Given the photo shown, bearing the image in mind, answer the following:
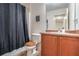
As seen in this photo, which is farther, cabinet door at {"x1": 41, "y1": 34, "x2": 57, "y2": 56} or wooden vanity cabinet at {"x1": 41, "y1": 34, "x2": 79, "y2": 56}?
cabinet door at {"x1": 41, "y1": 34, "x2": 57, "y2": 56}

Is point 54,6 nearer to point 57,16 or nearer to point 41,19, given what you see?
point 57,16

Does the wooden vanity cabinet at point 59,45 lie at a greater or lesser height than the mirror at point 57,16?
lesser

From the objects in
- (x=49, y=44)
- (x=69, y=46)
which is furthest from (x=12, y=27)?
(x=69, y=46)

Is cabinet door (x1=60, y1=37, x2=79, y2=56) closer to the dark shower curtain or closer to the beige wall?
the beige wall

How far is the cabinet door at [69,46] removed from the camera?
79.0 inches

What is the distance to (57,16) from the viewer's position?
2.12 metres

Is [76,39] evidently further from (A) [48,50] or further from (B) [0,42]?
Answer: (B) [0,42]

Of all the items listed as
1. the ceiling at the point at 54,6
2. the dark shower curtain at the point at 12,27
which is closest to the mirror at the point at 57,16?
the ceiling at the point at 54,6

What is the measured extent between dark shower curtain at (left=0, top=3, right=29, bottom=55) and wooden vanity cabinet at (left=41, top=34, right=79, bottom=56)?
29cm

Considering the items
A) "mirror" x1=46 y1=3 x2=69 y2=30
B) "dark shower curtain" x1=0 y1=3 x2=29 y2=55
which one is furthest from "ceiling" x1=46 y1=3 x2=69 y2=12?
"dark shower curtain" x1=0 y1=3 x2=29 y2=55

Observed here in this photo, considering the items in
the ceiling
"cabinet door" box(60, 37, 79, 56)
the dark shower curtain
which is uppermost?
the ceiling

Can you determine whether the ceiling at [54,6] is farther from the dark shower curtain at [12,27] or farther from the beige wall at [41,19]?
the dark shower curtain at [12,27]

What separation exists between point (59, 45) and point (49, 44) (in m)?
0.15

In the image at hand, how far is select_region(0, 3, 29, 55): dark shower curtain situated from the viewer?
2.07 metres
